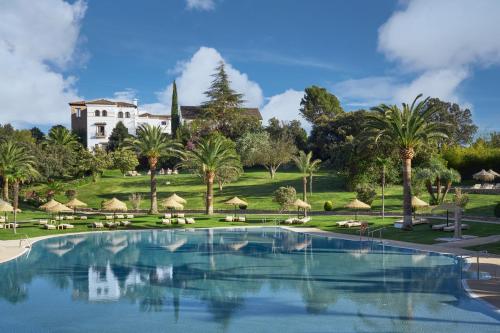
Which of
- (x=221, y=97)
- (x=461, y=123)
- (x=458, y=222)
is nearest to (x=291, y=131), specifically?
(x=221, y=97)

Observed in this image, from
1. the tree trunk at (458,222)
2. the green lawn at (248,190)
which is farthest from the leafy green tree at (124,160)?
the tree trunk at (458,222)

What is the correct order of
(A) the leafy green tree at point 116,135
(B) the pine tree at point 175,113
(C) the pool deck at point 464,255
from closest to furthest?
(C) the pool deck at point 464,255 < (A) the leafy green tree at point 116,135 < (B) the pine tree at point 175,113

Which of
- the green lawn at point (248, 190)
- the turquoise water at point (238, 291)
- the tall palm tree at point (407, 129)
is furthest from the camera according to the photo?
the green lawn at point (248, 190)

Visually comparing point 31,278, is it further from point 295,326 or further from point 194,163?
point 194,163

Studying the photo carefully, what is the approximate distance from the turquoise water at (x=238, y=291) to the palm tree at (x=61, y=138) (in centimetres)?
6169

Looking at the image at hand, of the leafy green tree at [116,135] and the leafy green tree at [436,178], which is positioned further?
the leafy green tree at [116,135]

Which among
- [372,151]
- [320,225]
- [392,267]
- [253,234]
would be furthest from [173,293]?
[372,151]

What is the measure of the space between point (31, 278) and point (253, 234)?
19.3 m

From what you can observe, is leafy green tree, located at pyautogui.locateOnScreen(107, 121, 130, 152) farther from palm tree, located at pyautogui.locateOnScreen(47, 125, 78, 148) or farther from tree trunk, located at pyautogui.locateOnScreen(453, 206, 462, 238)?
tree trunk, located at pyautogui.locateOnScreen(453, 206, 462, 238)

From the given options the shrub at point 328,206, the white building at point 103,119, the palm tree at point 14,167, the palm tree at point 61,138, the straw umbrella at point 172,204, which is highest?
the white building at point 103,119

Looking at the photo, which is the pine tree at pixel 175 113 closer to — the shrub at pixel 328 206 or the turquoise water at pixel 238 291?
the shrub at pixel 328 206

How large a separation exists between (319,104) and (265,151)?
41.2 meters

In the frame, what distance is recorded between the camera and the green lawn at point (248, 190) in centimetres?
5381

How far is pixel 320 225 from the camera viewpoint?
41.2m
